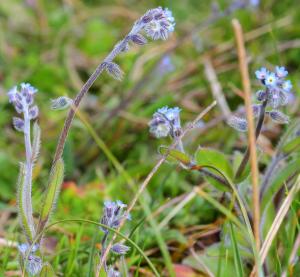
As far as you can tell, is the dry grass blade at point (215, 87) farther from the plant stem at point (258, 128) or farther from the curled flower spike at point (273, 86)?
the curled flower spike at point (273, 86)

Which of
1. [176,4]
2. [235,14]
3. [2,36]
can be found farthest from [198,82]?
[2,36]

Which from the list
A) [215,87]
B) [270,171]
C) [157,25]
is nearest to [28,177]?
[157,25]

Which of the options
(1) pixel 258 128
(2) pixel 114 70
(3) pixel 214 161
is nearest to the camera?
(2) pixel 114 70

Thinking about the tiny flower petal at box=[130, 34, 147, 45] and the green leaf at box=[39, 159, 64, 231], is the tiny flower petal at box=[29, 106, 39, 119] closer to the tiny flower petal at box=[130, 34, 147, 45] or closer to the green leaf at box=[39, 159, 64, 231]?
the green leaf at box=[39, 159, 64, 231]

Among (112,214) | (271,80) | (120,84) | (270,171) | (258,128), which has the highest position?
(120,84)

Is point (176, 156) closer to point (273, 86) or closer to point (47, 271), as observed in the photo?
point (273, 86)

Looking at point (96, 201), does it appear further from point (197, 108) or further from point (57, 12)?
point (57, 12)
